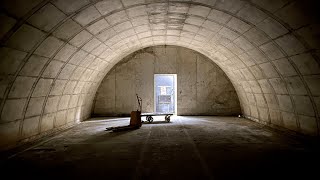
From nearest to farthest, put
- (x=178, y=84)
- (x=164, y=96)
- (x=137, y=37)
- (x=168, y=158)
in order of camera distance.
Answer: (x=168, y=158) → (x=137, y=37) → (x=178, y=84) → (x=164, y=96)

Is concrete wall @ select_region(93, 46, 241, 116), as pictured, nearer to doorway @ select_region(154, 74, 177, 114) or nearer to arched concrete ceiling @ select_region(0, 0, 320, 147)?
arched concrete ceiling @ select_region(0, 0, 320, 147)

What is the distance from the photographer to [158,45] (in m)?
14.5

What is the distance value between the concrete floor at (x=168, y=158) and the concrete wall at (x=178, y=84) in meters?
6.51

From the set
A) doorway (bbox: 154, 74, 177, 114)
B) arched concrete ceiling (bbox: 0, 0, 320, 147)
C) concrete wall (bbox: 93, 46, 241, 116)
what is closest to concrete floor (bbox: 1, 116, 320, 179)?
arched concrete ceiling (bbox: 0, 0, 320, 147)

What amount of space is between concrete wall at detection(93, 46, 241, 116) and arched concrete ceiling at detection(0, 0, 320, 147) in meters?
3.85

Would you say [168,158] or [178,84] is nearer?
[168,158]

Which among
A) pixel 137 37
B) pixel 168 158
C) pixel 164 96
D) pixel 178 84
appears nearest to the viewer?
pixel 168 158

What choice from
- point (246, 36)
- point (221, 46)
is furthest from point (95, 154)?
point (221, 46)

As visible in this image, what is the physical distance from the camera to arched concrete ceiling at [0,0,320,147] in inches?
196

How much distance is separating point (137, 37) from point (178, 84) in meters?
5.10

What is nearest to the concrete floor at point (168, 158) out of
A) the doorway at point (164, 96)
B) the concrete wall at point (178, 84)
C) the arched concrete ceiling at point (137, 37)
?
the arched concrete ceiling at point (137, 37)

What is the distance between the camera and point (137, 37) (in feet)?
35.1

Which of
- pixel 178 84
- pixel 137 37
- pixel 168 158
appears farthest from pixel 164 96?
pixel 168 158

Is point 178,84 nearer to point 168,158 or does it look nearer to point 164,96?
point 164,96
